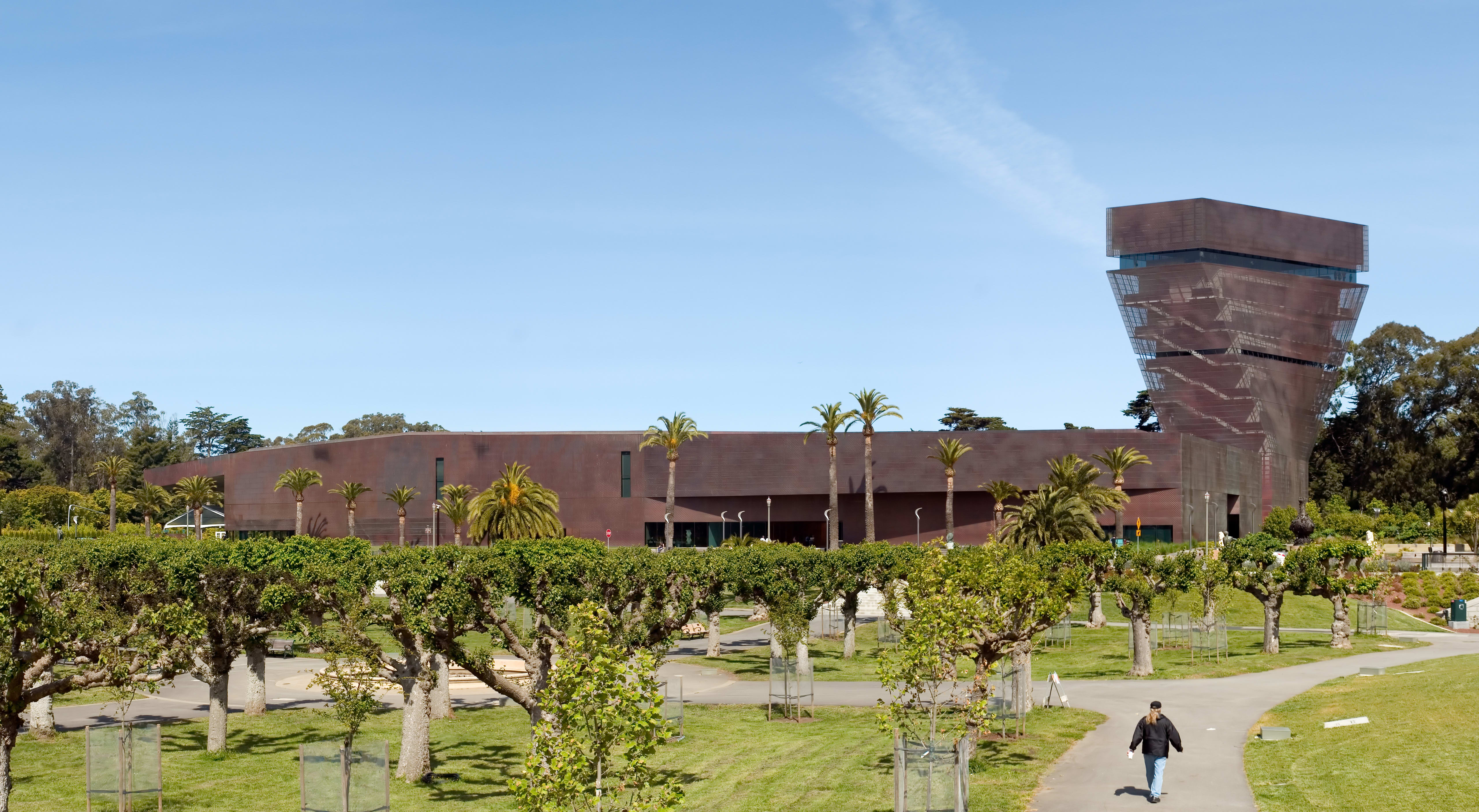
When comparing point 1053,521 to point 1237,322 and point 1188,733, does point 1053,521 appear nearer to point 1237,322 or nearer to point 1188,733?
point 1188,733

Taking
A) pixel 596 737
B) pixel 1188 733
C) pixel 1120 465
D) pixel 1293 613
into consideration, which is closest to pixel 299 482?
pixel 1120 465

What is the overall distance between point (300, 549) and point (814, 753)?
14359 millimetres

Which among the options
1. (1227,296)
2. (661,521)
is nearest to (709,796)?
(661,521)

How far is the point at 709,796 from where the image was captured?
24859 mm

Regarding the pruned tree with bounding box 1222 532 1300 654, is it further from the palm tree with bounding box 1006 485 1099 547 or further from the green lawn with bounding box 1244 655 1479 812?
the green lawn with bounding box 1244 655 1479 812

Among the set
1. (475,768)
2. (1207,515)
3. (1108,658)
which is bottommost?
→ (1108,658)

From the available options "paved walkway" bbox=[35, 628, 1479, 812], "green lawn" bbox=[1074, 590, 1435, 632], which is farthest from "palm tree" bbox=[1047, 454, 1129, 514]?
"paved walkway" bbox=[35, 628, 1479, 812]

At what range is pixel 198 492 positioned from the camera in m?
118

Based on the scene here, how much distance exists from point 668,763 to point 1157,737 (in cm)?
1265

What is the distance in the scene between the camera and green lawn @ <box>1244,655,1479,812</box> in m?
21.6

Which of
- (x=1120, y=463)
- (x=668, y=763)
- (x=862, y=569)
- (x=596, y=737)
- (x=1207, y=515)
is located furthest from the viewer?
(x=1207, y=515)

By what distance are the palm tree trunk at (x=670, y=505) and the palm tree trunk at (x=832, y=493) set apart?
13.7 m

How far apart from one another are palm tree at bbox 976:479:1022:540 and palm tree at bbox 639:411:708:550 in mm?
26103

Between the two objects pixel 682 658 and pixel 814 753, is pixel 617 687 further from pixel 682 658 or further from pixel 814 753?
pixel 682 658
